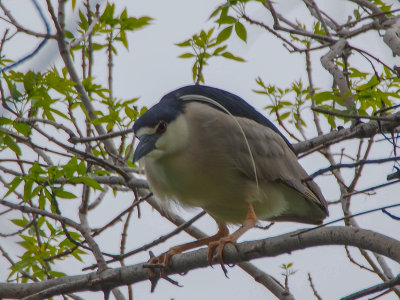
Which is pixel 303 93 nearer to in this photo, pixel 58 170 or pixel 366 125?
pixel 366 125

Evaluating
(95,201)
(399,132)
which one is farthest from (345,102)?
(95,201)

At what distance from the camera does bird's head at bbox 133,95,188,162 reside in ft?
8.12

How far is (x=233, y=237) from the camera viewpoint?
2.44 m

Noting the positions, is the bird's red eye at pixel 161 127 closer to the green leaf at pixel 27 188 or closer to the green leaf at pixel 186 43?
the green leaf at pixel 27 188

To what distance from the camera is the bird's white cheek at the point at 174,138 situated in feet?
8.32

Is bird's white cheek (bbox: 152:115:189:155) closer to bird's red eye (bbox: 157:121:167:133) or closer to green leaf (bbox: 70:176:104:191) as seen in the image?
bird's red eye (bbox: 157:121:167:133)

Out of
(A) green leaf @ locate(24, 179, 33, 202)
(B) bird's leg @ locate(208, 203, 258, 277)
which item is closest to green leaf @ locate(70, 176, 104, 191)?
(A) green leaf @ locate(24, 179, 33, 202)

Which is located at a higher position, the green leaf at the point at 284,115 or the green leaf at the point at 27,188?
the green leaf at the point at 284,115

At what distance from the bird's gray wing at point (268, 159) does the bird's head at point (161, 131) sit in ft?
0.91

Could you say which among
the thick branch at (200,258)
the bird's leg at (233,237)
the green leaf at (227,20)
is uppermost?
the green leaf at (227,20)

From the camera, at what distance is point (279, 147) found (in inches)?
117

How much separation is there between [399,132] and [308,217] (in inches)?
41.0

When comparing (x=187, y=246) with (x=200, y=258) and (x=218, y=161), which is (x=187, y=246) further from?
(x=200, y=258)

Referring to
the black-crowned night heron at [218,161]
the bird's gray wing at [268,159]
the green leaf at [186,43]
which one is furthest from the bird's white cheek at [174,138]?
the green leaf at [186,43]
